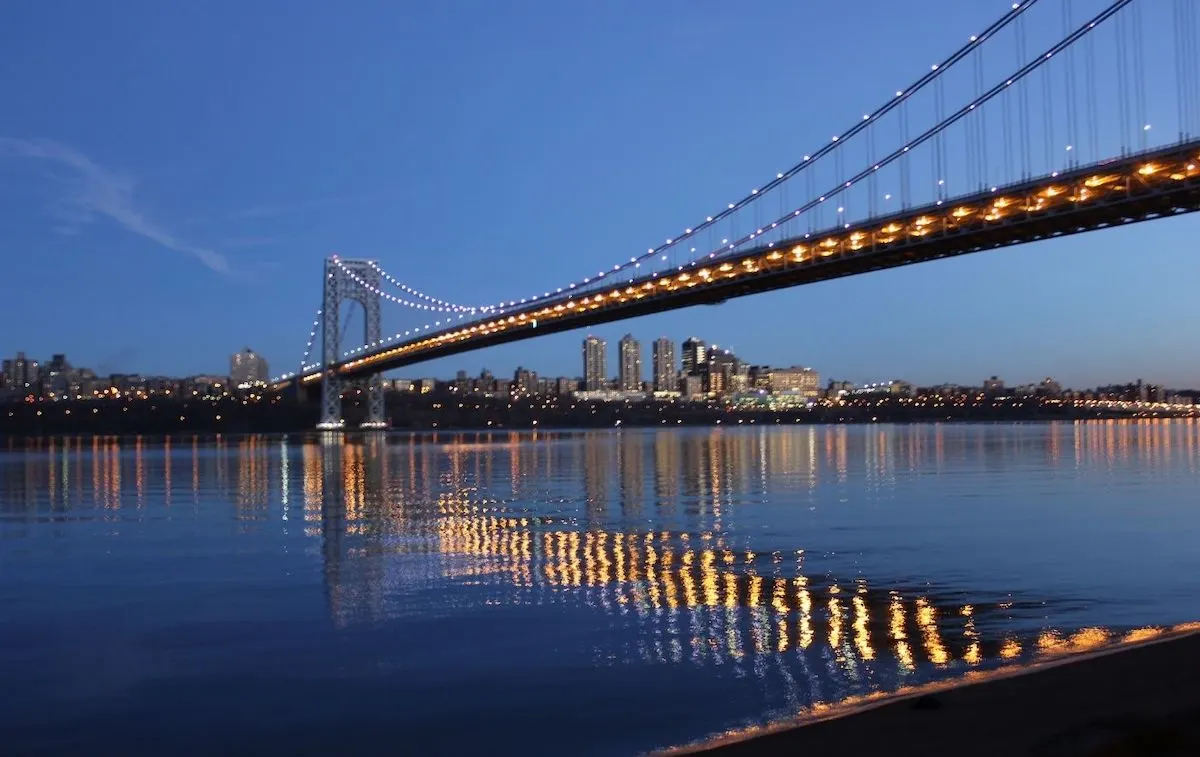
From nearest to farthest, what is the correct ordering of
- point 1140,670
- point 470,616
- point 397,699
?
point 1140,670 < point 397,699 < point 470,616

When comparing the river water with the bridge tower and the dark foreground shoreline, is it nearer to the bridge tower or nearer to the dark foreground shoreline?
the dark foreground shoreline

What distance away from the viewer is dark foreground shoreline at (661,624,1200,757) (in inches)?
194

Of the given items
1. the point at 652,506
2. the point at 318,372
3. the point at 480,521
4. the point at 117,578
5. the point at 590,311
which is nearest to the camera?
the point at 117,578

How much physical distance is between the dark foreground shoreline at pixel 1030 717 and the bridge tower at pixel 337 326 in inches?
3331

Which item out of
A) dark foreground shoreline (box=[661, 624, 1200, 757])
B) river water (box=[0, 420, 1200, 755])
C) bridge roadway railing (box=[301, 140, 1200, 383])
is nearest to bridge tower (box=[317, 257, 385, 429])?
bridge roadway railing (box=[301, 140, 1200, 383])

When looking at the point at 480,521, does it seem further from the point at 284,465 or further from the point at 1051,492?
the point at 284,465

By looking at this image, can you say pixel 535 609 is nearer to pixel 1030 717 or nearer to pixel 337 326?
pixel 1030 717

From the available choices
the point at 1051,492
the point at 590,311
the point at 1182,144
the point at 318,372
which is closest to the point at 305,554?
the point at 1051,492

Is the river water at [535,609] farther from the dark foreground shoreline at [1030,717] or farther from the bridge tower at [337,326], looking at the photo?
the bridge tower at [337,326]

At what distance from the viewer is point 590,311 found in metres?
56.9

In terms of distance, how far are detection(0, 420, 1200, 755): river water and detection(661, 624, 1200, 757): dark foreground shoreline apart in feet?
1.80

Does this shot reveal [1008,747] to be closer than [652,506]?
Yes

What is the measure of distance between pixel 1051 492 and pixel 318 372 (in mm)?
78161

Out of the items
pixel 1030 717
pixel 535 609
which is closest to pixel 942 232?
pixel 535 609
